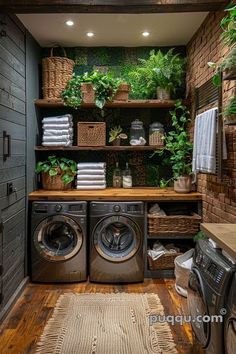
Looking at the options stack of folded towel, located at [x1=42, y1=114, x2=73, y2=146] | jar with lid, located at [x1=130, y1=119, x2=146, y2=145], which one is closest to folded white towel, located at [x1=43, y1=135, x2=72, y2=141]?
stack of folded towel, located at [x1=42, y1=114, x2=73, y2=146]

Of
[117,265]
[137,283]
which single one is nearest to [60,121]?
[117,265]

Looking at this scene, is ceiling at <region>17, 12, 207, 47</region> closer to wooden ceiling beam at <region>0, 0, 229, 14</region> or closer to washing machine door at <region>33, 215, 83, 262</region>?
wooden ceiling beam at <region>0, 0, 229, 14</region>

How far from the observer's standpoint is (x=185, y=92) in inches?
157

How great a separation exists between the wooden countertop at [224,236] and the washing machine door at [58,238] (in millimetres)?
1629

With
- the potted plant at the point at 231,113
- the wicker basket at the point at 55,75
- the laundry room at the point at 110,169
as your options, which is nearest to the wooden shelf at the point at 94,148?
the laundry room at the point at 110,169

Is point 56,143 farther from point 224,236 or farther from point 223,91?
point 224,236

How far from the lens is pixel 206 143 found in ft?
9.04

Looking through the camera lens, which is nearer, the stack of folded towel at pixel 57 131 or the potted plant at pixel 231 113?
the potted plant at pixel 231 113

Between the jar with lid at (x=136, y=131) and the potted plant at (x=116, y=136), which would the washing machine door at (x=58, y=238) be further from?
the jar with lid at (x=136, y=131)

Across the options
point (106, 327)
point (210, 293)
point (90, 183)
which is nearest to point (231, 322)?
point (210, 293)

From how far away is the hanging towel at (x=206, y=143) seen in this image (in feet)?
8.65

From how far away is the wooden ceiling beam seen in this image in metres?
2.54

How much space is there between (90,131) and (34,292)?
180 centimetres

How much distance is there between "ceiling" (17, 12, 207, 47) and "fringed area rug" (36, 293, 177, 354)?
8.56ft
